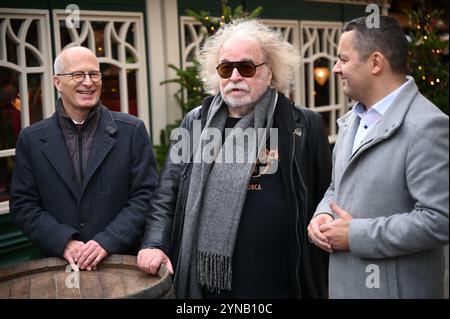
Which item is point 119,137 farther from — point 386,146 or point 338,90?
point 338,90

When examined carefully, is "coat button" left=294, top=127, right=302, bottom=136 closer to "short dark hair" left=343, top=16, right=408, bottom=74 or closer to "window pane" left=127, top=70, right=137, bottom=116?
"short dark hair" left=343, top=16, right=408, bottom=74

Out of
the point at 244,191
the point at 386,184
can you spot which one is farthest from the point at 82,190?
the point at 386,184

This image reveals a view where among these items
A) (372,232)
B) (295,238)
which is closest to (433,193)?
(372,232)

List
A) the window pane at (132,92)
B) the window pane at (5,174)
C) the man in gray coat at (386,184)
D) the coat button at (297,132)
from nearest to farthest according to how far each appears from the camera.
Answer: the man in gray coat at (386,184) < the coat button at (297,132) < the window pane at (5,174) < the window pane at (132,92)

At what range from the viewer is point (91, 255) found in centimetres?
267

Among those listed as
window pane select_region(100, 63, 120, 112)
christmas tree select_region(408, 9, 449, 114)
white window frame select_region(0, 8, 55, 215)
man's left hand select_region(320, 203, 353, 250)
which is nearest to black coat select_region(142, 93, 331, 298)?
man's left hand select_region(320, 203, 353, 250)

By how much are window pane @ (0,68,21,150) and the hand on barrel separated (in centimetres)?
243

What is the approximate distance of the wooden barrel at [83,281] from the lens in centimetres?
229

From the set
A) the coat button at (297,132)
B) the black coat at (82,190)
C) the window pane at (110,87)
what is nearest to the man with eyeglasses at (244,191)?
the coat button at (297,132)

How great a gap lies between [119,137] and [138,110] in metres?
3.13

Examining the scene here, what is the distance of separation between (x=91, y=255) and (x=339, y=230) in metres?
1.14

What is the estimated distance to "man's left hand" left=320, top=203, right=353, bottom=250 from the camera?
230 centimetres

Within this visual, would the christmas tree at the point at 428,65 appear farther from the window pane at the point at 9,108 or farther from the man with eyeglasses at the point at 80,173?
the window pane at the point at 9,108

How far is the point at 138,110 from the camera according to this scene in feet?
20.1
